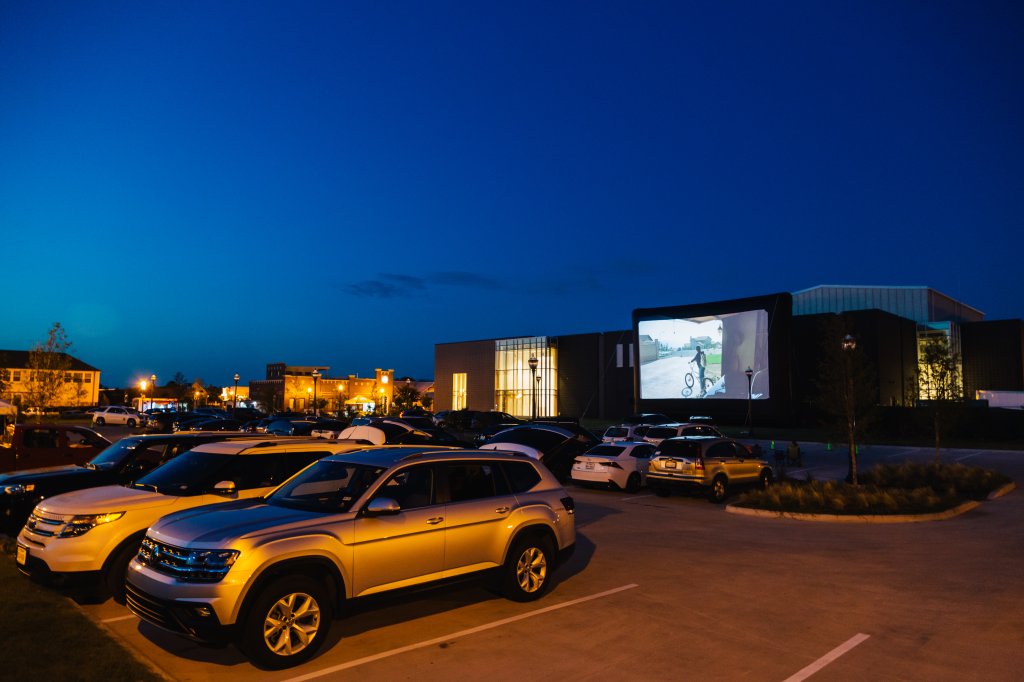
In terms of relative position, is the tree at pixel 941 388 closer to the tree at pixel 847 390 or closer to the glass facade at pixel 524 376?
the tree at pixel 847 390

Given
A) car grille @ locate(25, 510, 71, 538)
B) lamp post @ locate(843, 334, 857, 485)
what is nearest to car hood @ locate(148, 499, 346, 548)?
car grille @ locate(25, 510, 71, 538)

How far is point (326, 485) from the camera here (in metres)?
7.23

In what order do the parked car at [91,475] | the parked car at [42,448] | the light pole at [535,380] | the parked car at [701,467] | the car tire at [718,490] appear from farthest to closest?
the light pole at [535,380]
the parked car at [42,448]
the car tire at [718,490]
the parked car at [701,467]
the parked car at [91,475]

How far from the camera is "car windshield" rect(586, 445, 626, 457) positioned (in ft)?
60.7

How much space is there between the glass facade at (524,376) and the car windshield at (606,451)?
5534 cm

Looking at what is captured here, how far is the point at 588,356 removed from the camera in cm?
7331

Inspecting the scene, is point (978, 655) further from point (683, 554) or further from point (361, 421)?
point (361, 421)

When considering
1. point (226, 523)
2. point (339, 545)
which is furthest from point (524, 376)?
point (226, 523)

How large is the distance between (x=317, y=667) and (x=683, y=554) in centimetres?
629

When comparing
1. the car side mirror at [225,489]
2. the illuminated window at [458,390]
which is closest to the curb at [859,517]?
the car side mirror at [225,489]

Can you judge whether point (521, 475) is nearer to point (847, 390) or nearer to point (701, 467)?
point (701, 467)

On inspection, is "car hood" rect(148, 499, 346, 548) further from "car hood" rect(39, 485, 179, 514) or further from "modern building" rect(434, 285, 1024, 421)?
"modern building" rect(434, 285, 1024, 421)

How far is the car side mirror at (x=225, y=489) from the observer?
759 cm

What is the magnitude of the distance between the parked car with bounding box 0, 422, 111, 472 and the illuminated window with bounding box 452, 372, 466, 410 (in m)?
68.8
